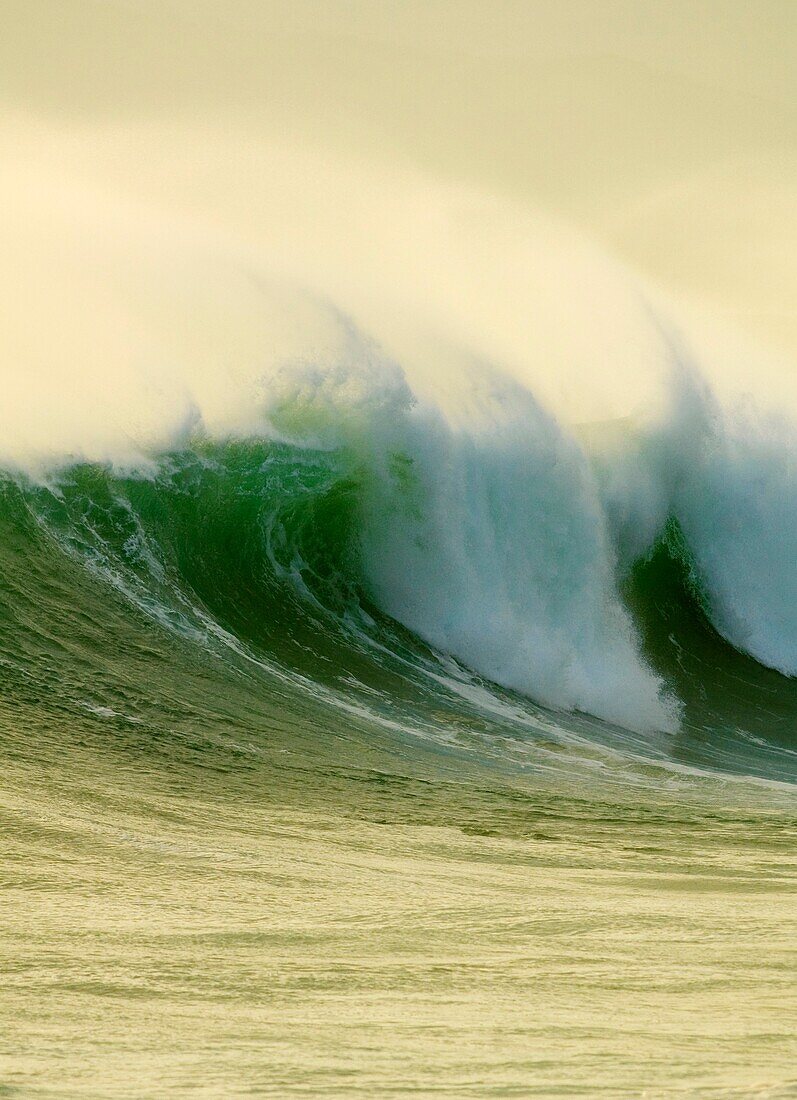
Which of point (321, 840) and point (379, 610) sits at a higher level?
point (379, 610)

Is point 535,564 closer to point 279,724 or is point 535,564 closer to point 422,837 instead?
point 279,724

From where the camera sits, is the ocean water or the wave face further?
the wave face

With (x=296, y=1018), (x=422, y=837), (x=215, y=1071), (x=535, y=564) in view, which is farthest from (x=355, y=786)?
(x=535, y=564)

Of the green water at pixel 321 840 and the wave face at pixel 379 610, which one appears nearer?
the green water at pixel 321 840

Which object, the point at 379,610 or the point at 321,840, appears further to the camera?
the point at 379,610

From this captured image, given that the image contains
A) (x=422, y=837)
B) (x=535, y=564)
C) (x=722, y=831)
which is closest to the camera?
(x=422, y=837)

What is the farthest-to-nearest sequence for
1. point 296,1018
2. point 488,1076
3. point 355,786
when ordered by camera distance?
point 355,786 → point 296,1018 → point 488,1076

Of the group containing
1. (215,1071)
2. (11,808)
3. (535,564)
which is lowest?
(11,808)

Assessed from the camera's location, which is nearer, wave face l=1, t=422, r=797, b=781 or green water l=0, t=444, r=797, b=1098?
green water l=0, t=444, r=797, b=1098

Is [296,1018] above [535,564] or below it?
below

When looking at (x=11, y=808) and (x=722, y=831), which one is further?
(x=722, y=831)
